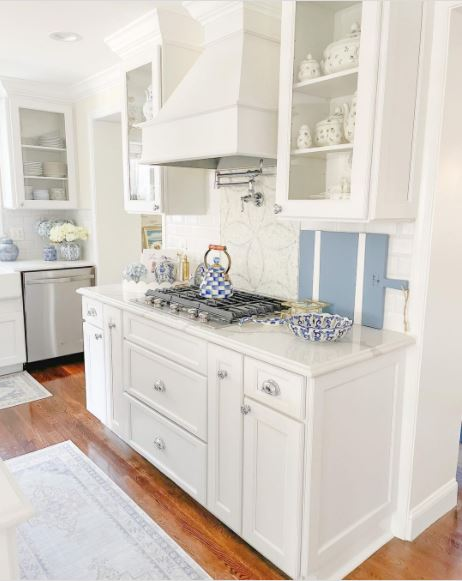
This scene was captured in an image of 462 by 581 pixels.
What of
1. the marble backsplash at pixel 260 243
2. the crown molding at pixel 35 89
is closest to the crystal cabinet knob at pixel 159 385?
the marble backsplash at pixel 260 243

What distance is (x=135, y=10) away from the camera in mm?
2658

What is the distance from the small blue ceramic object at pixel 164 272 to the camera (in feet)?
9.96

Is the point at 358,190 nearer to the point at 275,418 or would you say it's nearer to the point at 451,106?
the point at 451,106

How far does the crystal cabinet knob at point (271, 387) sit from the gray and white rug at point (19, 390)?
246 centimetres

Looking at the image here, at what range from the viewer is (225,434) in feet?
6.79

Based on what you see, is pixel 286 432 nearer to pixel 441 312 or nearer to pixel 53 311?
pixel 441 312

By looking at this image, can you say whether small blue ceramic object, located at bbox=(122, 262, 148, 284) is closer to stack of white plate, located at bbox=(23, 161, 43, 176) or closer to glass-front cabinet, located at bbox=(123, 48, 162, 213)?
glass-front cabinet, located at bbox=(123, 48, 162, 213)

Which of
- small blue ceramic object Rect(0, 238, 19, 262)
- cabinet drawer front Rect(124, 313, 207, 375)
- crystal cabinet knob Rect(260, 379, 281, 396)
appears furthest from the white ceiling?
crystal cabinet knob Rect(260, 379, 281, 396)

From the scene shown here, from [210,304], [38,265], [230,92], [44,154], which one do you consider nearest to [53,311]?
[38,265]

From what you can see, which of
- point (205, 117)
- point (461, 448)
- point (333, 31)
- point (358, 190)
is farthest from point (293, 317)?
point (461, 448)

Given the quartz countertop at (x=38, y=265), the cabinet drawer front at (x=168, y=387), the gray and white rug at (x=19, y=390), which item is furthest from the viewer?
the quartz countertop at (x=38, y=265)

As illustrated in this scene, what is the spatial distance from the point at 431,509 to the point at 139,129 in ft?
8.84

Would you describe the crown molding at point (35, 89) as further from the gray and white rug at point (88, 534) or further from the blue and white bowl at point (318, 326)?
the blue and white bowl at point (318, 326)

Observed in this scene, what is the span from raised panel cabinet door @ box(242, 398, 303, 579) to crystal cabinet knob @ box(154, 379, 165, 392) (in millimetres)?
642
